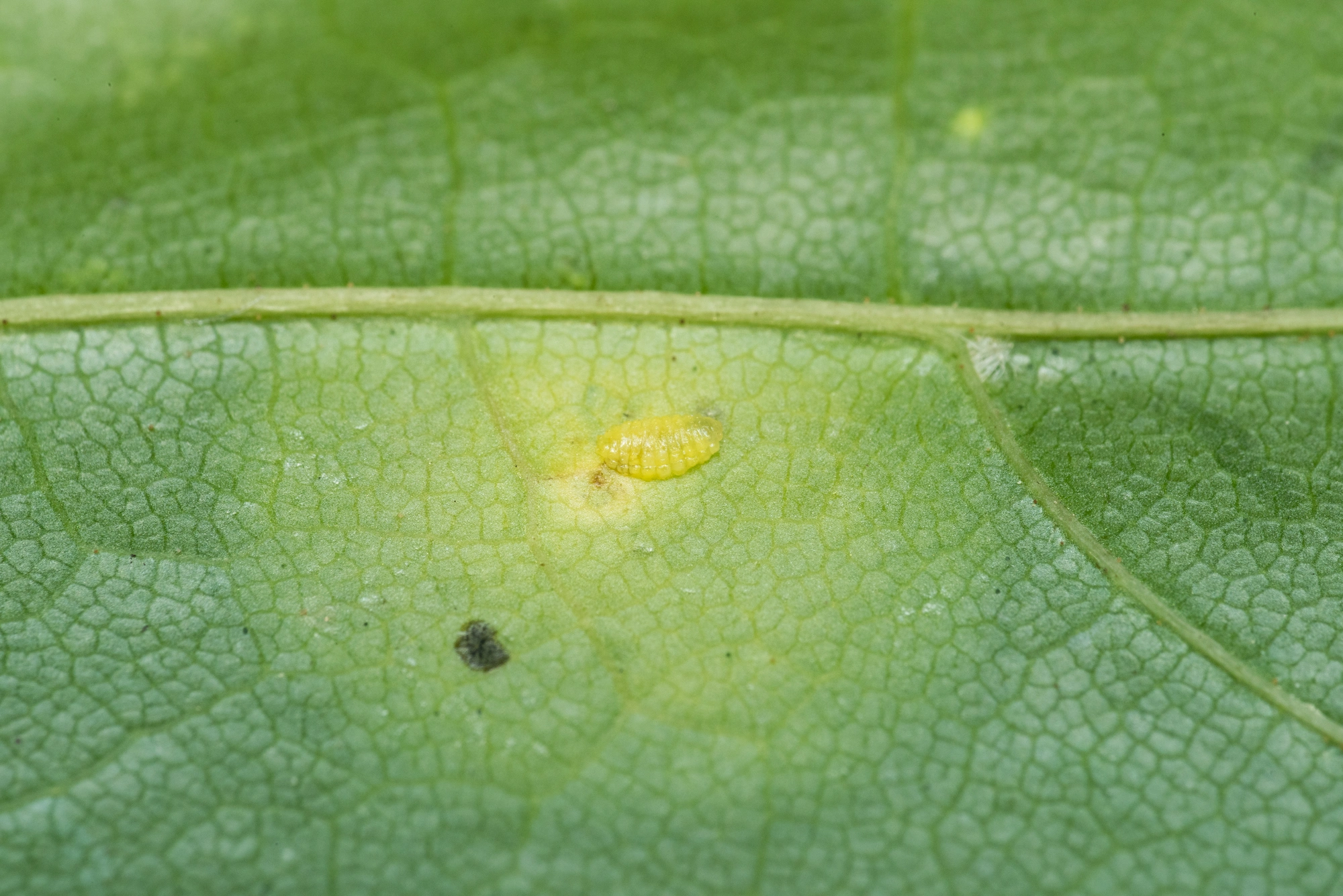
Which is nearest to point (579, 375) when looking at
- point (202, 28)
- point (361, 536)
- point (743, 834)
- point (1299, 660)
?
point (361, 536)

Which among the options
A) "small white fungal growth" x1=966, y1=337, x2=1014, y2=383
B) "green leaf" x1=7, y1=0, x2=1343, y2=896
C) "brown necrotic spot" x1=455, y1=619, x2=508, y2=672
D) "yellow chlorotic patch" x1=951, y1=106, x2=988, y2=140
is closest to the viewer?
"green leaf" x1=7, y1=0, x2=1343, y2=896

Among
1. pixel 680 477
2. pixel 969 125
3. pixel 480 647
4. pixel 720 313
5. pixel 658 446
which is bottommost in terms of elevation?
pixel 480 647

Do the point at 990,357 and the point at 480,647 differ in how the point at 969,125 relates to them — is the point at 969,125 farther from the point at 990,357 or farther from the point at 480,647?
the point at 480,647

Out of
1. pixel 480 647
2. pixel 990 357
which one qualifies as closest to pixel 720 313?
pixel 990 357

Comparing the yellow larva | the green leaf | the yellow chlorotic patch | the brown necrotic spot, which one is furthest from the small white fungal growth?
the brown necrotic spot

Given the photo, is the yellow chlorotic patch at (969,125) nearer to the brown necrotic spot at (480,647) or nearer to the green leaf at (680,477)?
the green leaf at (680,477)

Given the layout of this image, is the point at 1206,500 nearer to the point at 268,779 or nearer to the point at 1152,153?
the point at 1152,153

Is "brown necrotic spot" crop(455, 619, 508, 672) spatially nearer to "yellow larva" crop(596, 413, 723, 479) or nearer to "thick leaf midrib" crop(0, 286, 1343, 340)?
"yellow larva" crop(596, 413, 723, 479)
